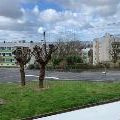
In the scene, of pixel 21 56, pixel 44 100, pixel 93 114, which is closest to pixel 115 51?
pixel 21 56

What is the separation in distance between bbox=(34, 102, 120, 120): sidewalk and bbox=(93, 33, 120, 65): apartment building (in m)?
75.6

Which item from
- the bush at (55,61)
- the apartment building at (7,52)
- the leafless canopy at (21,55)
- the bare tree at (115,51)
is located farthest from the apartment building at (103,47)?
the leafless canopy at (21,55)

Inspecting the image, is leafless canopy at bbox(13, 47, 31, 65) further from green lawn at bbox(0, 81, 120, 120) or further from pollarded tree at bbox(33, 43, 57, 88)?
green lawn at bbox(0, 81, 120, 120)

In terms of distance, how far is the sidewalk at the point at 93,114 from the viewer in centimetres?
1300

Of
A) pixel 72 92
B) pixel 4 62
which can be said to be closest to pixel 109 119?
pixel 72 92

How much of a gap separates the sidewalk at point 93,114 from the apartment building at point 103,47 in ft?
248

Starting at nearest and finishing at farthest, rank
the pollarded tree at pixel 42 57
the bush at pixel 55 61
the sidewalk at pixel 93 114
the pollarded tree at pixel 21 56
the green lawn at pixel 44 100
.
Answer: the sidewalk at pixel 93 114 < the green lawn at pixel 44 100 < the pollarded tree at pixel 42 57 < the pollarded tree at pixel 21 56 < the bush at pixel 55 61

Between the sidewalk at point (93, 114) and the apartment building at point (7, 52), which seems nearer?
the sidewalk at point (93, 114)

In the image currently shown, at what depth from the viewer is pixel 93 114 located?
45.2ft

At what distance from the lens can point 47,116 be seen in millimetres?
13461

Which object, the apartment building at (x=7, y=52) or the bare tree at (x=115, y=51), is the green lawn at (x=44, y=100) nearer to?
the bare tree at (x=115, y=51)

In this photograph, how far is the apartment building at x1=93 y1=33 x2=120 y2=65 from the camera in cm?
9524

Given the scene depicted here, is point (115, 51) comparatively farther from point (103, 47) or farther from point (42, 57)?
point (42, 57)

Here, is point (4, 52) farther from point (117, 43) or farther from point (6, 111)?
point (6, 111)
